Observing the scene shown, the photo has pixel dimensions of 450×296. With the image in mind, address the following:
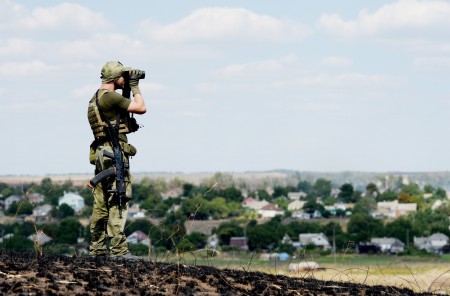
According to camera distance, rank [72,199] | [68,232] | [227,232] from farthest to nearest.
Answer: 1. [72,199]
2. [227,232]
3. [68,232]

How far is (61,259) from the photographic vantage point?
36.2ft

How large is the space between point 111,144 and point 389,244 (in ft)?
386

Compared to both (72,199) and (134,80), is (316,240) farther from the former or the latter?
(134,80)

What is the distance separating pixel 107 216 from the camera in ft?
39.0

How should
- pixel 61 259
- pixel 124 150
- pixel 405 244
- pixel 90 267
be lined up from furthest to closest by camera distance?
1. pixel 405 244
2. pixel 124 150
3. pixel 61 259
4. pixel 90 267

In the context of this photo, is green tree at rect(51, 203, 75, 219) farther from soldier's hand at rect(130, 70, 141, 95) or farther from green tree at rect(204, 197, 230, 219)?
soldier's hand at rect(130, 70, 141, 95)

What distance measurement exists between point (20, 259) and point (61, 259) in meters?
0.46

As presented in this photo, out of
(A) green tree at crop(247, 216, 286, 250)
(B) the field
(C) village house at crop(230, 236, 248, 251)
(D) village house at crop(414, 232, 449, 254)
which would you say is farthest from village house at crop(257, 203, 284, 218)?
(B) the field

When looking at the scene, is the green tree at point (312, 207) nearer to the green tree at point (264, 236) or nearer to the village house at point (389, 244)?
the green tree at point (264, 236)

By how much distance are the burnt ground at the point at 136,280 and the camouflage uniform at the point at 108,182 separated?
565mm

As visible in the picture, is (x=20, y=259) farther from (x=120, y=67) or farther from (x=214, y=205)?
(x=214, y=205)

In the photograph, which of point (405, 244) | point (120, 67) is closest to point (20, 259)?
point (120, 67)

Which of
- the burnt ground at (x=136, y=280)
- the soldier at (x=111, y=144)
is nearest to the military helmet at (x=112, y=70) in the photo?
the soldier at (x=111, y=144)

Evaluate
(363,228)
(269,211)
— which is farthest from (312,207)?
(363,228)
